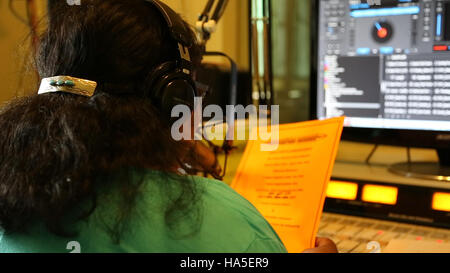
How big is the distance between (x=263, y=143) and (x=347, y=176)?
236 mm

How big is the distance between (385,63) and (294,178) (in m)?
0.43

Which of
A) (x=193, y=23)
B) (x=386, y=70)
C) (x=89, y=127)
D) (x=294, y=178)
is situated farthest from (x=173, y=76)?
(x=386, y=70)

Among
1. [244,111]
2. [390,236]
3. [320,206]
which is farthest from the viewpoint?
[244,111]

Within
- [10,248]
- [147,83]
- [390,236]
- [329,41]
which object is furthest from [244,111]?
[10,248]

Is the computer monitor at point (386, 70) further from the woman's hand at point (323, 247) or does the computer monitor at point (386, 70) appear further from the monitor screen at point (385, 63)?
the woman's hand at point (323, 247)

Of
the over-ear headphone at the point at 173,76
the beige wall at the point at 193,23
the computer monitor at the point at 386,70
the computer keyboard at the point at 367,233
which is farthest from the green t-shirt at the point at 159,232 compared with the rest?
the computer monitor at the point at 386,70

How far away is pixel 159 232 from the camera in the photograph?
0.40m

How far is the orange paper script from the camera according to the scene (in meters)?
0.62

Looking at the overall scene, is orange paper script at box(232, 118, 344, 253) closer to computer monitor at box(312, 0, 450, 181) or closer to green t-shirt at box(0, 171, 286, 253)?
green t-shirt at box(0, 171, 286, 253)

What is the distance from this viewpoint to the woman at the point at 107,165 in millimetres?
409

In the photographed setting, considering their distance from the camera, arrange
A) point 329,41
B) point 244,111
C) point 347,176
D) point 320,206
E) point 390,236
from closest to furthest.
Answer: point 320,206, point 390,236, point 347,176, point 329,41, point 244,111

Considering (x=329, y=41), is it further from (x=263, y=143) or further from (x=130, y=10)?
(x=130, y=10)
